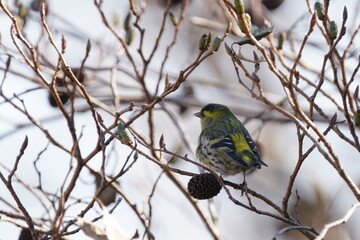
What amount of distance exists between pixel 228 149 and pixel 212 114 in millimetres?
857

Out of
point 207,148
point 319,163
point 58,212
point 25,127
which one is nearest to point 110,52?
point 25,127

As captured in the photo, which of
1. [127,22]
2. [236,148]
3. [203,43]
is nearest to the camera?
[203,43]

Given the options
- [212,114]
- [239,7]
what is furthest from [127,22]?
[239,7]

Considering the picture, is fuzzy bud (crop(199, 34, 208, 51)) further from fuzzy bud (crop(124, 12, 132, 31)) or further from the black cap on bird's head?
the black cap on bird's head

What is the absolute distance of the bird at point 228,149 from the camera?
4.39 m

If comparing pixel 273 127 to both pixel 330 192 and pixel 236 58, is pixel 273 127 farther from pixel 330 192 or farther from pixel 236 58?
pixel 236 58

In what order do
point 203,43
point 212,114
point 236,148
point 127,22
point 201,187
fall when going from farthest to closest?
1. point 212,114
2. point 236,148
3. point 127,22
4. point 201,187
5. point 203,43

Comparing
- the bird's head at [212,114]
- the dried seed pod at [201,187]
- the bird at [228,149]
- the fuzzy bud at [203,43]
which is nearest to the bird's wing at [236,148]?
the bird at [228,149]

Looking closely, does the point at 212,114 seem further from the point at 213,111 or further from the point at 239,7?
the point at 239,7

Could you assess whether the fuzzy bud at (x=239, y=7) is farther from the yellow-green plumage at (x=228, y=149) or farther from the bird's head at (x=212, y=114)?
the bird's head at (x=212, y=114)

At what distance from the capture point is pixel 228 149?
4551mm

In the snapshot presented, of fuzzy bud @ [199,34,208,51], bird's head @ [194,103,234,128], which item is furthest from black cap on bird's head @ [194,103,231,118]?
fuzzy bud @ [199,34,208,51]

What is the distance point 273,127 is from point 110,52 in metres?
4.04

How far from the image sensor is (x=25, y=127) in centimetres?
508
